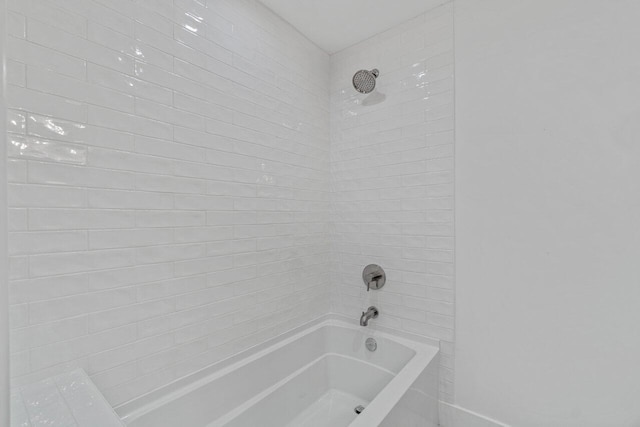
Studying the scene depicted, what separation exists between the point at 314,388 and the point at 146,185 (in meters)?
1.55

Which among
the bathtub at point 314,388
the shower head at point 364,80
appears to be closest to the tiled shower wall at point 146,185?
the bathtub at point 314,388

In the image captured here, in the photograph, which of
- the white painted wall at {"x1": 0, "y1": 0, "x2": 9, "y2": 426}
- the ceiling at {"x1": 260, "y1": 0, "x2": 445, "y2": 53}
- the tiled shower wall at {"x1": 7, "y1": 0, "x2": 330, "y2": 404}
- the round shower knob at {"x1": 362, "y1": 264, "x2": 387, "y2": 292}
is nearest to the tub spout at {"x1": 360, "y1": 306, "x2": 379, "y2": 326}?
the round shower knob at {"x1": 362, "y1": 264, "x2": 387, "y2": 292}

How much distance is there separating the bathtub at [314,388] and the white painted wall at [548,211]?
1.21ft

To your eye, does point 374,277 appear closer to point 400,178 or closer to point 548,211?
point 400,178

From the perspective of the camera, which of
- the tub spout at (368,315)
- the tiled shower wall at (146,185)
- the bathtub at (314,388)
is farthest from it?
the tub spout at (368,315)

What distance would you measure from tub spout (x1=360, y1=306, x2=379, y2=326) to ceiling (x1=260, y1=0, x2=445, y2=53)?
73.6 inches

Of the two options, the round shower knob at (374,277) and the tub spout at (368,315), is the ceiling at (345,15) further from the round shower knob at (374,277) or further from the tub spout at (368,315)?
the tub spout at (368,315)

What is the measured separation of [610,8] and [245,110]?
5.81 ft

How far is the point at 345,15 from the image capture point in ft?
5.94

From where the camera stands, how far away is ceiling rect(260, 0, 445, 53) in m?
1.71

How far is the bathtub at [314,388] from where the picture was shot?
124cm

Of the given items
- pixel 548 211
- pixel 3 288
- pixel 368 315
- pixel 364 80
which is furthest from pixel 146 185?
pixel 548 211

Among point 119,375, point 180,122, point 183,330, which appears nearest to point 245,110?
point 180,122

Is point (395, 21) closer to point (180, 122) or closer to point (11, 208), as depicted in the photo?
point (180, 122)
